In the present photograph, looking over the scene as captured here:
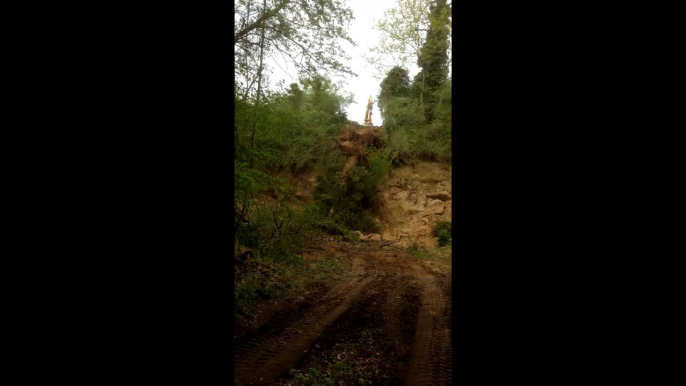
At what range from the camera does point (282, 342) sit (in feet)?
15.2

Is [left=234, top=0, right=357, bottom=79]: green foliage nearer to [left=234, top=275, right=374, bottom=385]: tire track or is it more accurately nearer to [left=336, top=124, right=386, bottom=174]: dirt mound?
Answer: [left=234, top=275, right=374, bottom=385]: tire track

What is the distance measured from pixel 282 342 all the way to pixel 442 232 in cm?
1130

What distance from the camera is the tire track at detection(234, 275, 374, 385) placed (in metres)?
3.79

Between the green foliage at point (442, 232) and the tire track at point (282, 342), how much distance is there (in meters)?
8.48

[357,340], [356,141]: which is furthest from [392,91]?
[357,340]

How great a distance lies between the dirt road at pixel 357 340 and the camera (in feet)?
12.7
